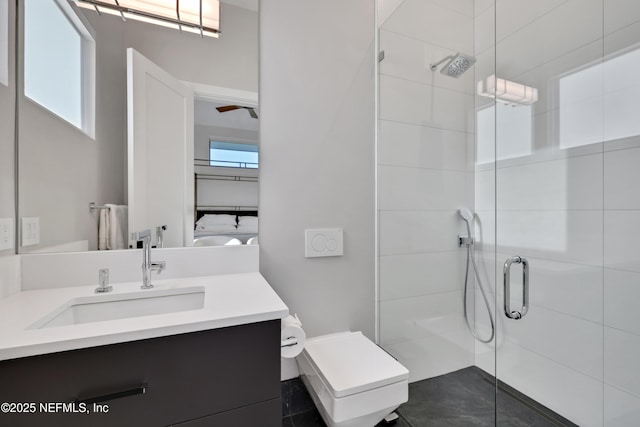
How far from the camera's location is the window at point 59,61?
3.18 ft

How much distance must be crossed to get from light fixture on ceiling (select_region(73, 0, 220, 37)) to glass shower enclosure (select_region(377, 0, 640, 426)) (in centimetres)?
84

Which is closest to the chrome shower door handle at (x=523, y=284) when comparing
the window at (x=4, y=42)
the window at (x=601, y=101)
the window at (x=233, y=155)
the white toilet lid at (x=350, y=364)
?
the window at (x=601, y=101)

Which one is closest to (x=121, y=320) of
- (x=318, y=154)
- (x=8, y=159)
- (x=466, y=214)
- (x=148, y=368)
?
(x=148, y=368)

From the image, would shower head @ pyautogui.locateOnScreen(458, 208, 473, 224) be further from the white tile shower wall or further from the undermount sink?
the undermount sink

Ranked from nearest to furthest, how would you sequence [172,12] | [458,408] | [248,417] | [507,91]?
[248,417] → [172,12] → [458,408] → [507,91]

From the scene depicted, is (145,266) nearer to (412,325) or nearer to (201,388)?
(201,388)

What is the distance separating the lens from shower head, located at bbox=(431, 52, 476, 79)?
57.5 inches

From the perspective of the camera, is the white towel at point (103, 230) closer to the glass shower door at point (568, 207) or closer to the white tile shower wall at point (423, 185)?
the white tile shower wall at point (423, 185)

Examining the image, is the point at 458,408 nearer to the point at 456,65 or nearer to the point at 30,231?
the point at 456,65

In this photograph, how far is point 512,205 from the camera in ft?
4.55

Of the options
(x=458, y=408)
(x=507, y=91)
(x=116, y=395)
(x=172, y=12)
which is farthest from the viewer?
(x=507, y=91)

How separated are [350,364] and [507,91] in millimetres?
1472

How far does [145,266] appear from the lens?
0.97 m

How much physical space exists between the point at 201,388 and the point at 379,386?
0.59 m
